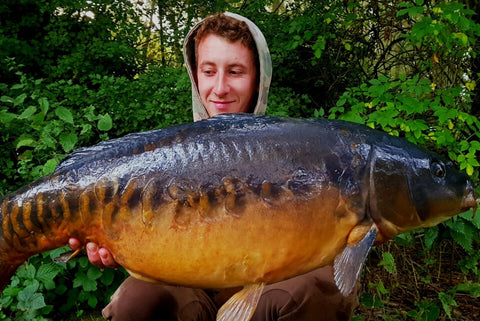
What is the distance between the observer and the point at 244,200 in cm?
132

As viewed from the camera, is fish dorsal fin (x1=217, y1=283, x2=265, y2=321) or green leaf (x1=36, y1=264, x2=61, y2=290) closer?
fish dorsal fin (x1=217, y1=283, x2=265, y2=321)

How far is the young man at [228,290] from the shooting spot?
1.79 metres

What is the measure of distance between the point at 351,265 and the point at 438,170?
1.35ft

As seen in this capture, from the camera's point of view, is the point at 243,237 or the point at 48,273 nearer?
the point at 243,237

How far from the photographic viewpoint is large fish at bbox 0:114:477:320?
1318 millimetres

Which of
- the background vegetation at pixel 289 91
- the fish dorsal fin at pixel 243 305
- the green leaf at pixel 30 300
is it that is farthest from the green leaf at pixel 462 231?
the green leaf at pixel 30 300

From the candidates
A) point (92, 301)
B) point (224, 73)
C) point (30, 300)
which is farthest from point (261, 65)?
point (92, 301)

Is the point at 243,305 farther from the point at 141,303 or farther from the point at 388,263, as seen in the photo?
the point at 388,263

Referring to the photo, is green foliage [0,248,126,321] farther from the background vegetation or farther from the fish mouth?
the fish mouth

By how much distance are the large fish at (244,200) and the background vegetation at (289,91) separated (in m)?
1.20

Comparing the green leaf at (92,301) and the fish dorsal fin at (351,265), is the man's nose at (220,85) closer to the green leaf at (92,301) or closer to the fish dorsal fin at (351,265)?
the fish dorsal fin at (351,265)

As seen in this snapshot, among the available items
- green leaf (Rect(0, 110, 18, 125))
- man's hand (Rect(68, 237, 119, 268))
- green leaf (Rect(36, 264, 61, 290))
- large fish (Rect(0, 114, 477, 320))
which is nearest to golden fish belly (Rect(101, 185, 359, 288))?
large fish (Rect(0, 114, 477, 320))

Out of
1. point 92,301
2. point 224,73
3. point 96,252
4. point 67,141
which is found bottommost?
point 92,301

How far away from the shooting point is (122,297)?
1.95m
